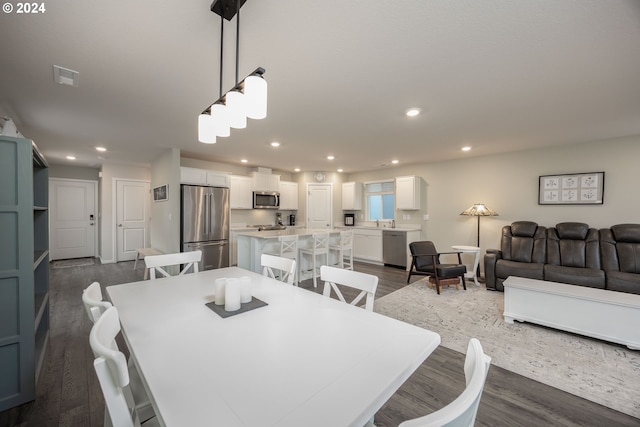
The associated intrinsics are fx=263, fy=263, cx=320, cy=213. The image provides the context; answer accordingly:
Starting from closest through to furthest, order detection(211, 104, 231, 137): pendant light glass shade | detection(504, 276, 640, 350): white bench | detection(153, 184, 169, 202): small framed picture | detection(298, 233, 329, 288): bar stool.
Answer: detection(211, 104, 231, 137): pendant light glass shade, detection(504, 276, 640, 350): white bench, detection(298, 233, 329, 288): bar stool, detection(153, 184, 169, 202): small framed picture

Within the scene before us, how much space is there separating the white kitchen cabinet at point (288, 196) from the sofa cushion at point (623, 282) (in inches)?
235

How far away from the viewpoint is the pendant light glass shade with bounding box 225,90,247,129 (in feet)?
4.34

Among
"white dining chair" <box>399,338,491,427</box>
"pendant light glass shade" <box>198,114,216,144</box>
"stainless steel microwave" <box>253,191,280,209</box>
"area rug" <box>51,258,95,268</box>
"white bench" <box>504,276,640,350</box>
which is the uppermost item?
"pendant light glass shade" <box>198,114,216,144</box>

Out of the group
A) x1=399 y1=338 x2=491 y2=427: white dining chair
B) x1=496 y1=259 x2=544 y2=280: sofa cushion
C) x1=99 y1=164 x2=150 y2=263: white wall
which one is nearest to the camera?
x1=399 y1=338 x2=491 y2=427: white dining chair

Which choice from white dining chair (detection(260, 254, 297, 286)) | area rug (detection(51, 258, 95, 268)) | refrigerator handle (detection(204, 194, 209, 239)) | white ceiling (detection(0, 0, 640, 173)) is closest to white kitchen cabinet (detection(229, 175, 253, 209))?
refrigerator handle (detection(204, 194, 209, 239))

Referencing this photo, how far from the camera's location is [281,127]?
11.3 feet

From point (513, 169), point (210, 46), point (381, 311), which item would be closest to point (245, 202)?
point (381, 311)

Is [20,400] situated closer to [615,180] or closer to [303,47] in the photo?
[303,47]

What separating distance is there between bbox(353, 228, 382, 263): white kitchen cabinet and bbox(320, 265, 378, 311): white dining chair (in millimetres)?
4533

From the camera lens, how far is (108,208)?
6.27m

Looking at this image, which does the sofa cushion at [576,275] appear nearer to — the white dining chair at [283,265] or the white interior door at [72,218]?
the white dining chair at [283,265]

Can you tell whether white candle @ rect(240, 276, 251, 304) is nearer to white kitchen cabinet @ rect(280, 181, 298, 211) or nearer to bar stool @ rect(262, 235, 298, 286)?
bar stool @ rect(262, 235, 298, 286)

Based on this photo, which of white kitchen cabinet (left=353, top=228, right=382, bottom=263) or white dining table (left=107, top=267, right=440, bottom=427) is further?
white kitchen cabinet (left=353, top=228, right=382, bottom=263)

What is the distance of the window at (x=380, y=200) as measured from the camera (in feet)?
22.2
